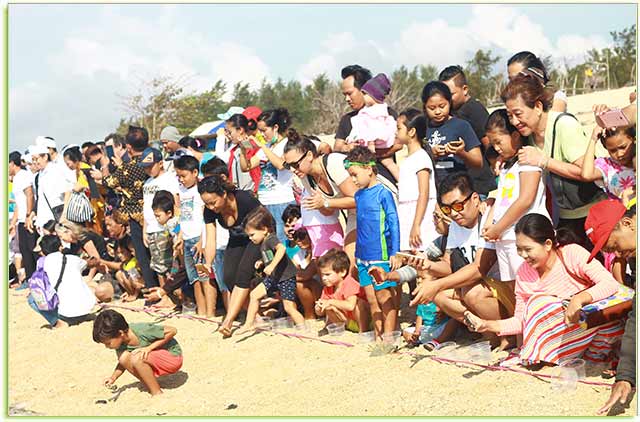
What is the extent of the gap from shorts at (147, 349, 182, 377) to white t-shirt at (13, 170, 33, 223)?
268 inches

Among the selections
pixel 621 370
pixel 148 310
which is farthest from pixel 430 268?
pixel 148 310

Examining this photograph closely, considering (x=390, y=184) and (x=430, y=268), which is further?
(x=390, y=184)

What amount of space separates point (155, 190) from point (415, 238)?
3.71 metres

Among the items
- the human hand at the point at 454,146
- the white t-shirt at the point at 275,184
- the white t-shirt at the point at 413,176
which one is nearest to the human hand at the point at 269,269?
the white t-shirt at the point at 275,184

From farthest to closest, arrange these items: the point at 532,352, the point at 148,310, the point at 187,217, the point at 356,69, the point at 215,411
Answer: the point at 148,310 → the point at 187,217 → the point at 356,69 → the point at 215,411 → the point at 532,352

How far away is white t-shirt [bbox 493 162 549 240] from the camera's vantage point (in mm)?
5148

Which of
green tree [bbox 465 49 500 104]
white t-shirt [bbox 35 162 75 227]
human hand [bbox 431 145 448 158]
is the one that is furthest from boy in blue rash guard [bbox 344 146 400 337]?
green tree [bbox 465 49 500 104]

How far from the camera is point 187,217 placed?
8.05m

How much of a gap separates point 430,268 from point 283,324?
1.89 m

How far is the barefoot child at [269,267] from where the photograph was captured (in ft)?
22.5

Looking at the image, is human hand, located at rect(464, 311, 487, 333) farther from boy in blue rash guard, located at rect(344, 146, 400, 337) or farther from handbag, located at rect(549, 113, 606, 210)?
boy in blue rash guard, located at rect(344, 146, 400, 337)

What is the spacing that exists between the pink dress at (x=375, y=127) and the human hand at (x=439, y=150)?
2.82 feet

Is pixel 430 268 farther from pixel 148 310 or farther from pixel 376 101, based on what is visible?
pixel 148 310

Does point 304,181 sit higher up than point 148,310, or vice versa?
point 304,181
